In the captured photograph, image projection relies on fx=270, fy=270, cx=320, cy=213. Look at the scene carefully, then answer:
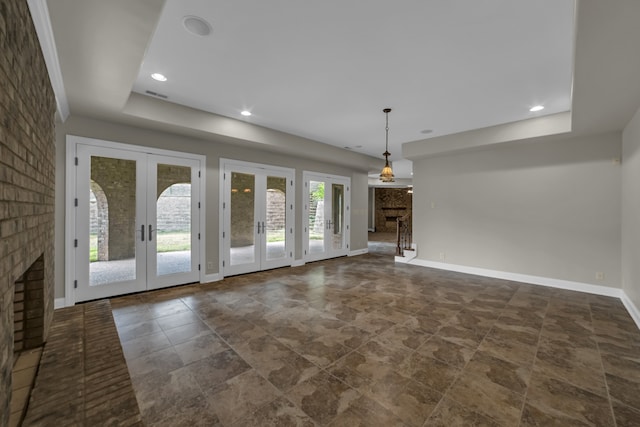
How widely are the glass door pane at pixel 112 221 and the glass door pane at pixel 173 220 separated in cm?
35

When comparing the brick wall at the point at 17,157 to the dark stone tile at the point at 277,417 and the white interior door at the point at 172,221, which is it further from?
the white interior door at the point at 172,221

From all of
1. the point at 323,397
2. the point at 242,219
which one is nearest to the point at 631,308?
the point at 323,397

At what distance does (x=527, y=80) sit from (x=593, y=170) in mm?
2561

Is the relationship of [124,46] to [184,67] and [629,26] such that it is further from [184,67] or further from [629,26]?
[629,26]

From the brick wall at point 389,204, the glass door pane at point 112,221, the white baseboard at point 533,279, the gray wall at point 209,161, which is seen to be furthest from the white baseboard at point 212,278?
the brick wall at point 389,204

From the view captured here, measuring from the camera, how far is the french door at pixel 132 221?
390 cm

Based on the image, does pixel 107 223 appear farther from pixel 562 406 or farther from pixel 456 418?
pixel 562 406

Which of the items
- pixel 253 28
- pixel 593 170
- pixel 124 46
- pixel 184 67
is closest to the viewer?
pixel 124 46

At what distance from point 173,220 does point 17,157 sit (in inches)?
131

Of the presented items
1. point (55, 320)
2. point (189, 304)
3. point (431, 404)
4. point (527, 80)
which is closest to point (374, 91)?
point (527, 80)

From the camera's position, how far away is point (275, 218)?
6.23 metres

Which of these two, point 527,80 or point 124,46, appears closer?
point 124,46

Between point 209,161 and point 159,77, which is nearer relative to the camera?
point 159,77

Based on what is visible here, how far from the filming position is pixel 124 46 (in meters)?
2.26
